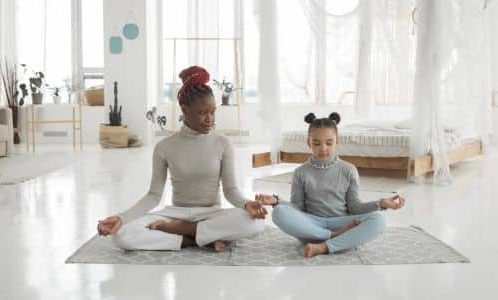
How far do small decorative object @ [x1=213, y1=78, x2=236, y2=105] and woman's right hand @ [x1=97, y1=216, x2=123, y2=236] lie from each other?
6189 mm

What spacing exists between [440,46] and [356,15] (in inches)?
69.7

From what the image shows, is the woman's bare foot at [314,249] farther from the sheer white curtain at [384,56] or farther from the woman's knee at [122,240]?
the sheer white curtain at [384,56]

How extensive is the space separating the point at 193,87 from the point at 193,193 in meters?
0.48

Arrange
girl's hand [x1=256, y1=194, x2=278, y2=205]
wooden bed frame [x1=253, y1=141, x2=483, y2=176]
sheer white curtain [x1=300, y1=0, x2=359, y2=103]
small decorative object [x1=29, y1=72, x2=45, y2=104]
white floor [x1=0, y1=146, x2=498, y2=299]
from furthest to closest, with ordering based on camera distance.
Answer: small decorative object [x1=29, y1=72, x2=45, y2=104], sheer white curtain [x1=300, y1=0, x2=359, y2=103], wooden bed frame [x1=253, y1=141, x2=483, y2=176], girl's hand [x1=256, y1=194, x2=278, y2=205], white floor [x1=0, y1=146, x2=498, y2=299]

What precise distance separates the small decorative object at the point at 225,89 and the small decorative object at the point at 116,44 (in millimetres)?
1329

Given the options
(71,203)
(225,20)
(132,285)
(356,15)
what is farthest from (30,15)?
(132,285)

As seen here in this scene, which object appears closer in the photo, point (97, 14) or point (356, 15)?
point (356, 15)

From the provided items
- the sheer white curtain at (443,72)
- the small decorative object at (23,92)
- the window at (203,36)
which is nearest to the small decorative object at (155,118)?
the window at (203,36)

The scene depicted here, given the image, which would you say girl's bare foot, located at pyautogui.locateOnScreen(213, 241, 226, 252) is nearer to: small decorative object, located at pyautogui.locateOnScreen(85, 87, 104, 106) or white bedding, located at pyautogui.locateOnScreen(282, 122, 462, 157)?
white bedding, located at pyautogui.locateOnScreen(282, 122, 462, 157)

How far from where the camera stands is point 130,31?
334 inches

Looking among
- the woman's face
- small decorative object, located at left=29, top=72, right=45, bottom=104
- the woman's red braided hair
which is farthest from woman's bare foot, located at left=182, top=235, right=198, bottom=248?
small decorative object, located at left=29, top=72, right=45, bottom=104

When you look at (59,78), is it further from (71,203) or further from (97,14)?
(71,203)

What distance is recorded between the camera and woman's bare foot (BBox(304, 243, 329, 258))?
2723 mm

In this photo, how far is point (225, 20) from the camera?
887 centimetres
